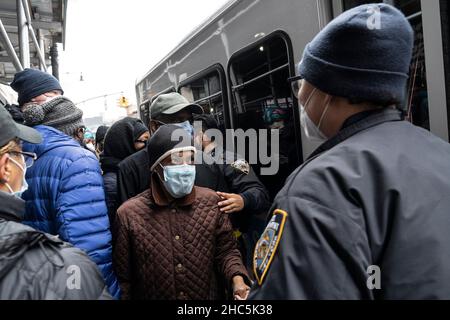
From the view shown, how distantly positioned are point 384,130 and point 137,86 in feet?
24.3

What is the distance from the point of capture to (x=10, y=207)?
102cm

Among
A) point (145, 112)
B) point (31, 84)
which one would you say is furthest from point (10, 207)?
point (145, 112)

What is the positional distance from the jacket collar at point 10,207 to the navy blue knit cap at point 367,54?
987 mm

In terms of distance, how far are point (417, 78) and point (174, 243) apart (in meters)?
1.55

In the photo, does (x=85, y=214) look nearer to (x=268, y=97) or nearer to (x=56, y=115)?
(x=56, y=115)

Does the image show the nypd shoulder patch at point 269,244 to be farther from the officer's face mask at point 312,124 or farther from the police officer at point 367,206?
the officer's face mask at point 312,124

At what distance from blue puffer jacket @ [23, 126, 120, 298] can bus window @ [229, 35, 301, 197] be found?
158 cm

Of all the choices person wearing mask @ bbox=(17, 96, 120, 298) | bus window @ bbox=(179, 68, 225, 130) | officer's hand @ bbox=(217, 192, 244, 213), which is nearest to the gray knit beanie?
person wearing mask @ bbox=(17, 96, 120, 298)

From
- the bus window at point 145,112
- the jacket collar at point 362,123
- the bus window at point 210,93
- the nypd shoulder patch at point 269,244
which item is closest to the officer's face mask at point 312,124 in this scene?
the jacket collar at point 362,123

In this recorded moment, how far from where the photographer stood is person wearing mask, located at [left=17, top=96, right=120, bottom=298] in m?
1.71

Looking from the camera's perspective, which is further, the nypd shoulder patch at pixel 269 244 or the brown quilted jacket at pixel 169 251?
the brown quilted jacket at pixel 169 251

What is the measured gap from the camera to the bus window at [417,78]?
1.81m

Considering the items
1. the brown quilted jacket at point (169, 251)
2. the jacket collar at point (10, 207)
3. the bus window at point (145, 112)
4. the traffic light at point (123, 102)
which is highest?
the traffic light at point (123, 102)

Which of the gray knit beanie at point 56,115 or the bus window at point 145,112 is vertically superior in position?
the bus window at point 145,112
